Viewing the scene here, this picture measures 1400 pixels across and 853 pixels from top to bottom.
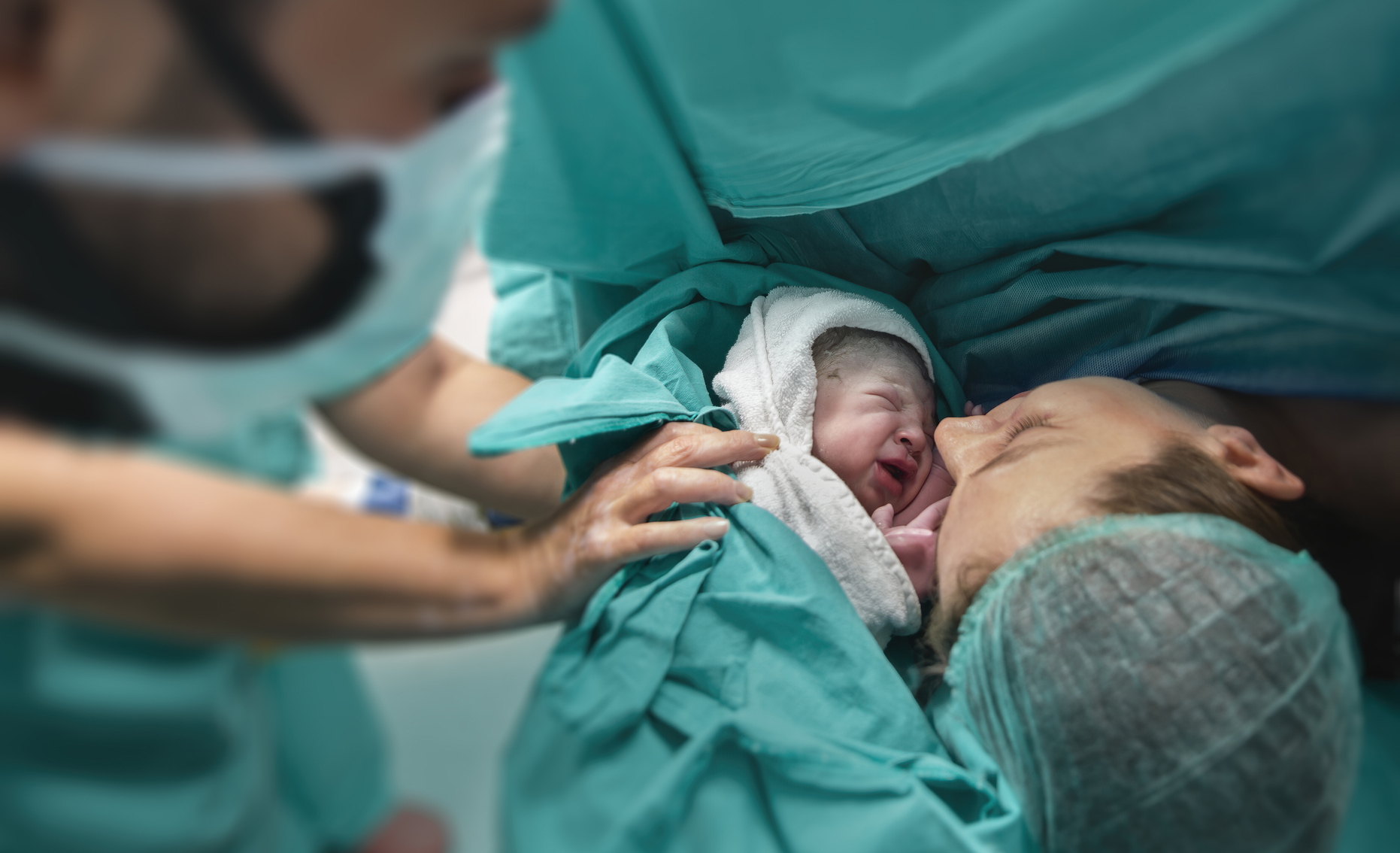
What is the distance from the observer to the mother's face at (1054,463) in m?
0.74

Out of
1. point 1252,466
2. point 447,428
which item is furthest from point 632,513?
point 1252,466

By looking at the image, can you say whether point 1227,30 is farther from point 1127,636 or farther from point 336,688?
point 336,688

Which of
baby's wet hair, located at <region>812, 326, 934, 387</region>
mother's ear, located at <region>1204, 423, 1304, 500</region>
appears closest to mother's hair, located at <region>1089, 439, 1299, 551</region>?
mother's ear, located at <region>1204, 423, 1304, 500</region>

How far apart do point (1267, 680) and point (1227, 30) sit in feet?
1.50

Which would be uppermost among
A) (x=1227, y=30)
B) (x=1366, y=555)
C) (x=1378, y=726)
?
(x=1227, y=30)

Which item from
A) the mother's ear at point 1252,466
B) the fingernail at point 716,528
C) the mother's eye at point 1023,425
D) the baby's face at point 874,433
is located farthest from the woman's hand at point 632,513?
the mother's ear at point 1252,466

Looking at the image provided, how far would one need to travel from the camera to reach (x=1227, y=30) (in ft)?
1.87

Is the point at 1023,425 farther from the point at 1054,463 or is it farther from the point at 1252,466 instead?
the point at 1252,466

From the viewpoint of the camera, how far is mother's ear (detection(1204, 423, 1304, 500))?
2.48 feet

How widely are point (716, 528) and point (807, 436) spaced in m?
0.25

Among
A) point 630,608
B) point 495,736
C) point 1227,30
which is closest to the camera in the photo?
point 495,736

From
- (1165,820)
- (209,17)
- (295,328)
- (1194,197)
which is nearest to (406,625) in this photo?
(295,328)

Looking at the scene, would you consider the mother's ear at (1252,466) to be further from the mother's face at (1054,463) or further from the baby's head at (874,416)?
the baby's head at (874,416)

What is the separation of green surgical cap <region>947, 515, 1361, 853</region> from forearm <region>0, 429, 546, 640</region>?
1.61 feet
